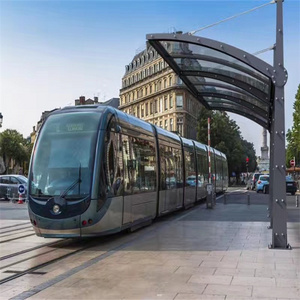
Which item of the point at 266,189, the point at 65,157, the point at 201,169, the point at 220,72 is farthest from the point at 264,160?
the point at 65,157

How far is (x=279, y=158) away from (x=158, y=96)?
8164 centimetres

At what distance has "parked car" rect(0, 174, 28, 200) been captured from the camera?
30.1m

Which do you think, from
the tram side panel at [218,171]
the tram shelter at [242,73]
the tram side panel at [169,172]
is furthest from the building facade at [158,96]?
the tram shelter at [242,73]

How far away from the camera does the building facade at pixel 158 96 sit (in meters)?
85.2

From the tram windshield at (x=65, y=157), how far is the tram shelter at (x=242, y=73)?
2562 mm

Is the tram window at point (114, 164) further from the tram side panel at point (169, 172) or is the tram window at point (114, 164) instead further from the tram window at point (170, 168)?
the tram window at point (170, 168)

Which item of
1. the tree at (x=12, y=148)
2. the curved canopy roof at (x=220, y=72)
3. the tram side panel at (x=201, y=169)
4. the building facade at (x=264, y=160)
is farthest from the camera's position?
the tree at (x=12, y=148)

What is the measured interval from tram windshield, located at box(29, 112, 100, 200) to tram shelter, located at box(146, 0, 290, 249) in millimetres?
2562

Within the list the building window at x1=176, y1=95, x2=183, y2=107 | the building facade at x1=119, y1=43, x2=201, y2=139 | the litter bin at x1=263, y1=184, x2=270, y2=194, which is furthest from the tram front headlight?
the building window at x1=176, y1=95, x2=183, y2=107

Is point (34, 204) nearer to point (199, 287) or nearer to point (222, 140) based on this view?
point (199, 287)

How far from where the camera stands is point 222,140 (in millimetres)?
66188

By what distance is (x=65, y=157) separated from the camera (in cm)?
1048

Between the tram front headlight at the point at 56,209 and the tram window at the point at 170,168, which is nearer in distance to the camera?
the tram front headlight at the point at 56,209

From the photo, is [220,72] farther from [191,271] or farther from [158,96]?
[158,96]
